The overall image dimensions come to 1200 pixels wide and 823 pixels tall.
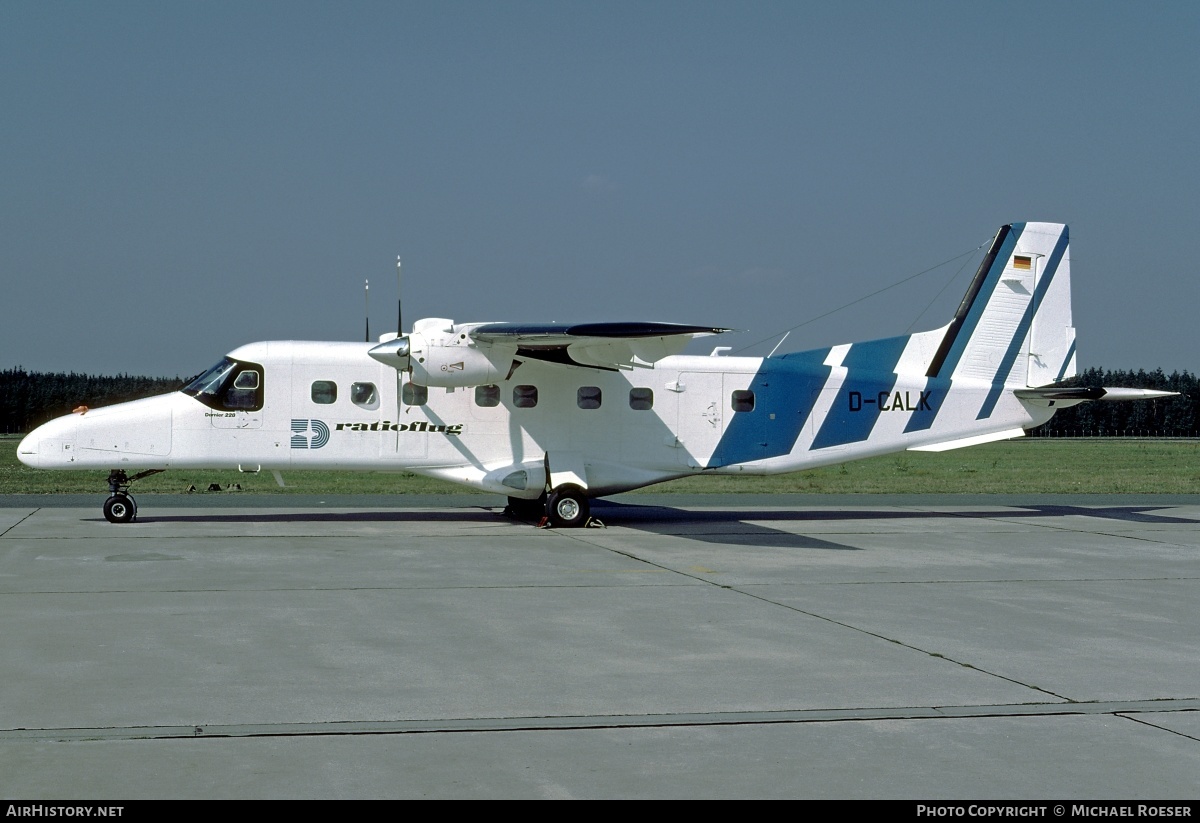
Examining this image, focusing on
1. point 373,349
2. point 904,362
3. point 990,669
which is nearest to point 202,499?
point 373,349

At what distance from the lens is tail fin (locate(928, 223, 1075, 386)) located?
789 inches

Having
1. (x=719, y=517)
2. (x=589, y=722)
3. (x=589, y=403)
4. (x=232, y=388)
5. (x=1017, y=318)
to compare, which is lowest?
(x=589, y=722)

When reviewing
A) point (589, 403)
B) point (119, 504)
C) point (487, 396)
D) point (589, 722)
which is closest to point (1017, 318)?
point (589, 403)

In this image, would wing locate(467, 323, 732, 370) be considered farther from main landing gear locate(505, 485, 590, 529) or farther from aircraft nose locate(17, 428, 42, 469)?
aircraft nose locate(17, 428, 42, 469)

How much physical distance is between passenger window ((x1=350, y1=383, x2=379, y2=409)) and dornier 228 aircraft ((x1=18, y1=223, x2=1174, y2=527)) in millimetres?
22

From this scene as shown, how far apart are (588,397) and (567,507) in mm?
1896

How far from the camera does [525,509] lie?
771 inches

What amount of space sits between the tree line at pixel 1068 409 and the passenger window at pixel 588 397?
6703 centimetres

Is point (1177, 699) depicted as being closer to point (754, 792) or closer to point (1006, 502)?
point (754, 792)

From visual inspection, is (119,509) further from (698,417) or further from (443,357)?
(698,417)

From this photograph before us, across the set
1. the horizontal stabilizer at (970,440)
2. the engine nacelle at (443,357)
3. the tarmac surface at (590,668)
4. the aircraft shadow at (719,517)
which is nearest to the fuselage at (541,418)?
the horizontal stabilizer at (970,440)

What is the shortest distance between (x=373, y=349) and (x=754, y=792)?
13.0m

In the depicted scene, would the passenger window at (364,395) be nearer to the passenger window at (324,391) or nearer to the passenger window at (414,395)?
the passenger window at (324,391)

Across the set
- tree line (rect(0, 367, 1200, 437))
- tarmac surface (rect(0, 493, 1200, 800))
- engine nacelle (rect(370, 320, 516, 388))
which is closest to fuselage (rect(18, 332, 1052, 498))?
engine nacelle (rect(370, 320, 516, 388))
